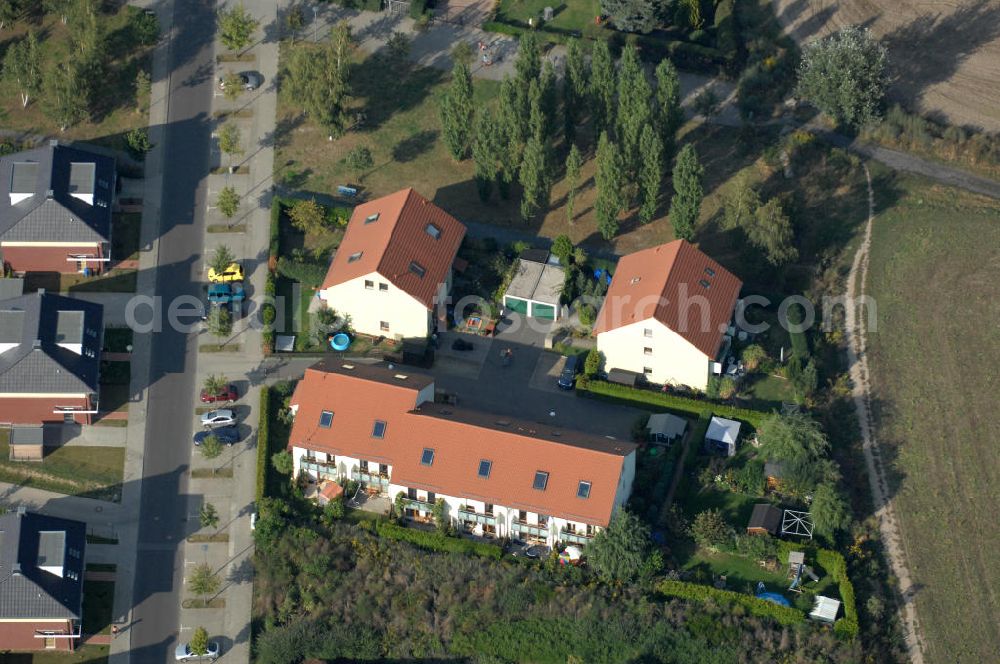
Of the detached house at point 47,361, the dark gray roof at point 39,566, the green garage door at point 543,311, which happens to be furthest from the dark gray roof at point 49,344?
the green garage door at point 543,311

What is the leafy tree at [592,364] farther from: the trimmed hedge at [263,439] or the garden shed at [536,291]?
the trimmed hedge at [263,439]

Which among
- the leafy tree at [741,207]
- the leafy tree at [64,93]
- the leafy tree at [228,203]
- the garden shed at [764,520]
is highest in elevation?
the leafy tree at [64,93]

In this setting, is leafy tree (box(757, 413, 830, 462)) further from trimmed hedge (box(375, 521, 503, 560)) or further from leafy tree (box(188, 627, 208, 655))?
leafy tree (box(188, 627, 208, 655))

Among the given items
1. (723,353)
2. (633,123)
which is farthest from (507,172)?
(723,353)

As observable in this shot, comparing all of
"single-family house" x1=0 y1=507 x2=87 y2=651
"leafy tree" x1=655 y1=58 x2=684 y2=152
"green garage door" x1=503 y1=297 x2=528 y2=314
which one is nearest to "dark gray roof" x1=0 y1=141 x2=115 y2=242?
"single-family house" x1=0 y1=507 x2=87 y2=651

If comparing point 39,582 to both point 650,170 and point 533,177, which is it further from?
point 650,170

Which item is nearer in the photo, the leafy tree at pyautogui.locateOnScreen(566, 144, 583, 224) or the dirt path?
the dirt path
